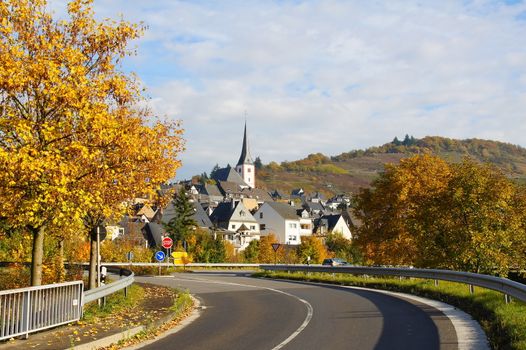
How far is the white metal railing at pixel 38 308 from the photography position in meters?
10.9

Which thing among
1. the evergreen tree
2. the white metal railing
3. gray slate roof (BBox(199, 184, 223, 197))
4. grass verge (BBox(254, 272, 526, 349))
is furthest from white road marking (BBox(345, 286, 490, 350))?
gray slate roof (BBox(199, 184, 223, 197))

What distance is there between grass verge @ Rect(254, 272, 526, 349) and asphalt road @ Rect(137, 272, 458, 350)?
85cm

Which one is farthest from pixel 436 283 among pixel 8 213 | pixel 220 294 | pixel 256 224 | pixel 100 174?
pixel 256 224

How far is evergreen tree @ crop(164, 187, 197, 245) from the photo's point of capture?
7900cm

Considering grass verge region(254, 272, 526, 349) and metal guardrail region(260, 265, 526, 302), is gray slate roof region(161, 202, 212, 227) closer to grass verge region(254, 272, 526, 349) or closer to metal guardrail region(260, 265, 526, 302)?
metal guardrail region(260, 265, 526, 302)

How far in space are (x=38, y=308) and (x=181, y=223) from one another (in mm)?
69333

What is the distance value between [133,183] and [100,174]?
413cm

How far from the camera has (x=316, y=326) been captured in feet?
45.4

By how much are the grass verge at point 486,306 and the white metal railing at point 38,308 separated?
8640mm

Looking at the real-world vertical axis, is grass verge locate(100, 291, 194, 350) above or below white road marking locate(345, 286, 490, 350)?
below

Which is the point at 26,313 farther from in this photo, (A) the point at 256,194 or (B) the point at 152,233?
(A) the point at 256,194

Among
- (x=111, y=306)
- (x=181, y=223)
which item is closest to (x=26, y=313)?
(x=111, y=306)

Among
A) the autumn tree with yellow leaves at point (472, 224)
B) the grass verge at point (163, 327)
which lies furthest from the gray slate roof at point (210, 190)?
the grass verge at point (163, 327)

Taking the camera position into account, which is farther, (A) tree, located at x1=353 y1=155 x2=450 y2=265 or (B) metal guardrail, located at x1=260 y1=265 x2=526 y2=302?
(A) tree, located at x1=353 y1=155 x2=450 y2=265
